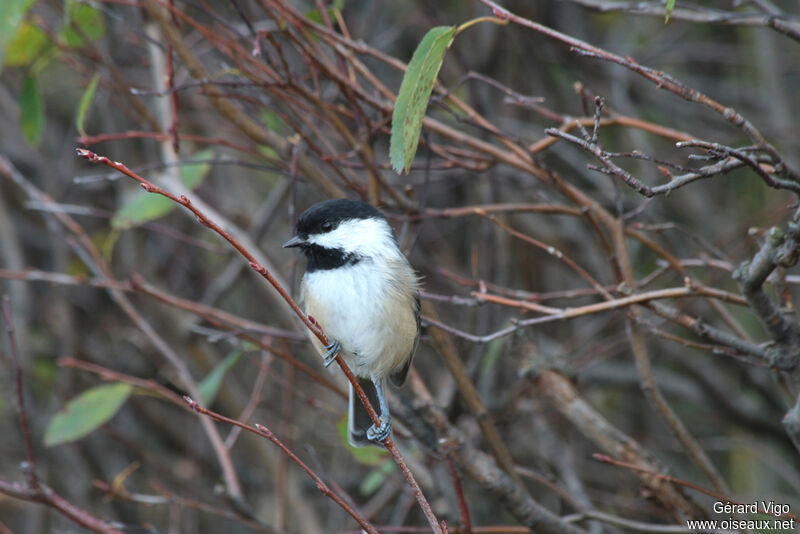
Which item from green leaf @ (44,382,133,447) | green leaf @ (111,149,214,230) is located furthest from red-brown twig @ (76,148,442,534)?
green leaf @ (44,382,133,447)

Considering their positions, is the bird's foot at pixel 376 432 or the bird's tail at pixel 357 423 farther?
the bird's tail at pixel 357 423

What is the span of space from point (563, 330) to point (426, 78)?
8.23 ft

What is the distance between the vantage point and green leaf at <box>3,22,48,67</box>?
251cm

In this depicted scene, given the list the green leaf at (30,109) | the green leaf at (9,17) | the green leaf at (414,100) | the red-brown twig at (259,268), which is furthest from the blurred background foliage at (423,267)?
the red-brown twig at (259,268)

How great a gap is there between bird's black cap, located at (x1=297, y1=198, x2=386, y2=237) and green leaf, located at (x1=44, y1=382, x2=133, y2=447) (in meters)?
0.78

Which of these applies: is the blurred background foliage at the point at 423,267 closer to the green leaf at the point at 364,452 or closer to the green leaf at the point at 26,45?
the green leaf at the point at 26,45

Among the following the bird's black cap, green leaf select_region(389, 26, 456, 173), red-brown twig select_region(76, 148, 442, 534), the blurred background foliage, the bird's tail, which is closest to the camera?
red-brown twig select_region(76, 148, 442, 534)

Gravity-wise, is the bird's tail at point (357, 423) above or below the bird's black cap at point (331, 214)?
below

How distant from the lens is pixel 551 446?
3016 millimetres

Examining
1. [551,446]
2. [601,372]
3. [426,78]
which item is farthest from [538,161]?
[601,372]

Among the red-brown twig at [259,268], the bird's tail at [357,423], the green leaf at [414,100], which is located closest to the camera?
the red-brown twig at [259,268]

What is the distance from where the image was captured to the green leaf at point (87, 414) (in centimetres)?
229

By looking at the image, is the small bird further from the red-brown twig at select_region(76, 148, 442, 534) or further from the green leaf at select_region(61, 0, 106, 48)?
the green leaf at select_region(61, 0, 106, 48)

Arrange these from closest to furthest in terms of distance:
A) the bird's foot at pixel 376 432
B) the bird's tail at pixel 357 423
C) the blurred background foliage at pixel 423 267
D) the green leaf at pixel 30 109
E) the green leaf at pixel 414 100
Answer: the green leaf at pixel 414 100 < the bird's foot at pixel 376 432 < the bird's tail at pixel 357 423 < the green leaf at pixel 30 109 < the blurred background foliage at pixel 423 267
